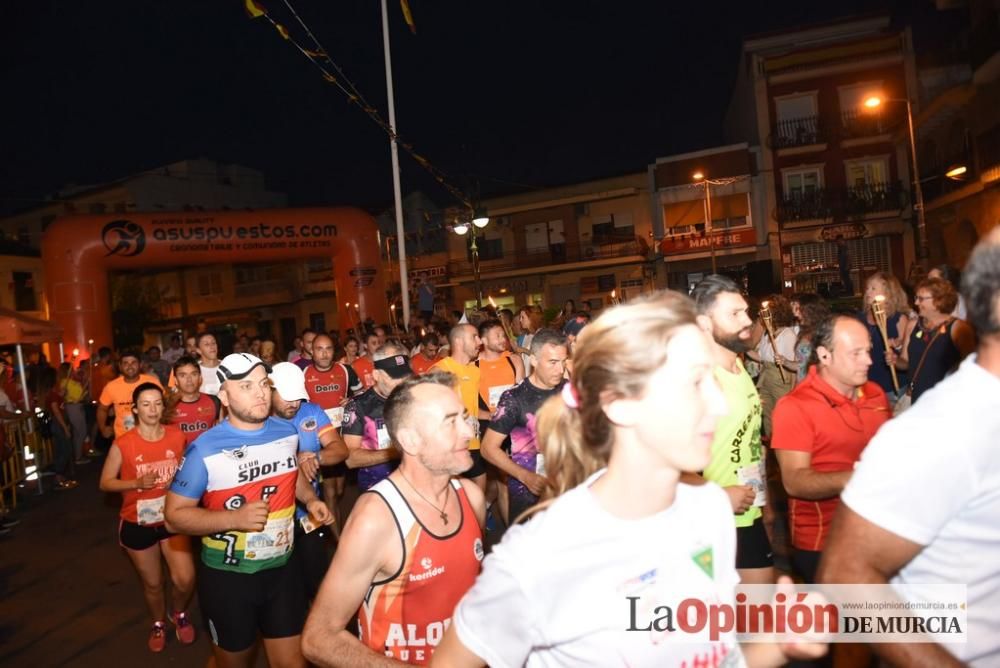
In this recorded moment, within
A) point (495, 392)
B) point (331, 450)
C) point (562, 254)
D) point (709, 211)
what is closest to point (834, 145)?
point (709, 211)

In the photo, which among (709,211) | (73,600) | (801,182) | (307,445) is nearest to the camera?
(307,445)

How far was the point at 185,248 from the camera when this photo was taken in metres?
19.0

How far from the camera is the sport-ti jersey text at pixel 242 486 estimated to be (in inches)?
148

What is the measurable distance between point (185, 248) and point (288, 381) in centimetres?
1647

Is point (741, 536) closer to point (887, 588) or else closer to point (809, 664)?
Result: point (809, 664)

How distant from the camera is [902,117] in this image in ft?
91.3

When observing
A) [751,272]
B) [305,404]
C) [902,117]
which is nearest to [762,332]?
[305,404]

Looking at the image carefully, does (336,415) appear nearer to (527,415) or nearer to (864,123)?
(527,415)

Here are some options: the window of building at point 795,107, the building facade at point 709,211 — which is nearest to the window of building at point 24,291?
the building facade at point 709,211

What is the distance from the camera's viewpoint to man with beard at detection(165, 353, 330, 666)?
146 inches

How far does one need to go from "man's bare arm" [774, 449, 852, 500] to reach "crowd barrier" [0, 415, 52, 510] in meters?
10.5

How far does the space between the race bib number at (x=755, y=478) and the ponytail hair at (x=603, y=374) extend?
2230mm

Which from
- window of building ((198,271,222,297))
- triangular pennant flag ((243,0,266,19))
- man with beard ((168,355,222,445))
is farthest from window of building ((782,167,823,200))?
window of building ((198,271,222,297))

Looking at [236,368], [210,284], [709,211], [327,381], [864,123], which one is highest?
[864,123]
